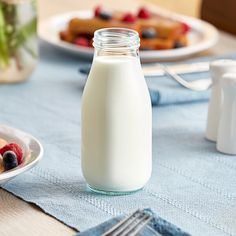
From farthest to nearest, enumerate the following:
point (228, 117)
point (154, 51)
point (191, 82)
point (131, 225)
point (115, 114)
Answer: point (154, 51) < point (191, 82) < point (228, 117) < point (115, 114) < point (131, 225)

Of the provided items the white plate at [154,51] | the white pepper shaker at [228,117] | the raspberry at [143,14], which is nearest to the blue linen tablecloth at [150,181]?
the white pepper shaker at [228,117]

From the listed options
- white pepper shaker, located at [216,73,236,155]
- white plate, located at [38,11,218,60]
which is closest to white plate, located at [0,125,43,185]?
white pepper shaker, located at [216,73,236,155]

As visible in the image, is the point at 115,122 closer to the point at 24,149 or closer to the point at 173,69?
the point at 24,149

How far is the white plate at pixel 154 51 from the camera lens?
173 centimetres

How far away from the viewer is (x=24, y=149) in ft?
3.66

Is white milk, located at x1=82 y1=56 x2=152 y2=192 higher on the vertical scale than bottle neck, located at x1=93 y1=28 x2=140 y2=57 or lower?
lower

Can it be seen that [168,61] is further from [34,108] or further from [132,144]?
[132,144]

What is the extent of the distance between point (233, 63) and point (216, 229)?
39 cm

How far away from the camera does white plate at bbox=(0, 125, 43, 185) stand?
102cm

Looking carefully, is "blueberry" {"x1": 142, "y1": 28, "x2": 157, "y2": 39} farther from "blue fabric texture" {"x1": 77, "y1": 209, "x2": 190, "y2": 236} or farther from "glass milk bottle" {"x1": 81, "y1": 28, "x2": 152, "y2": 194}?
"blue fabric texture" {"x1": 77, "y1": 209, "x2": 190, "y2": 236}

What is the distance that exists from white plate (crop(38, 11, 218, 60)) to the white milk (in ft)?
2.23

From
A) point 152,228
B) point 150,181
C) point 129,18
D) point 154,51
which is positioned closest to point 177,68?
point 154,51

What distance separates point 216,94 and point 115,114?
1.01ft

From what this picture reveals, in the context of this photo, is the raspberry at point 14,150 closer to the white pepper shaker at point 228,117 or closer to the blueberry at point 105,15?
the white pepper shaker at point 228,117
